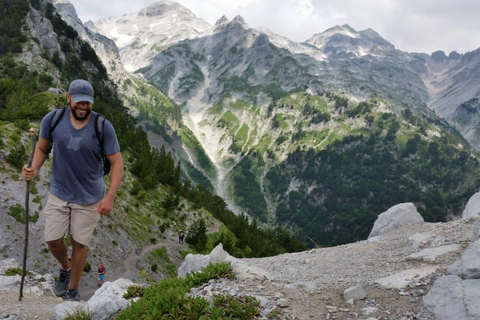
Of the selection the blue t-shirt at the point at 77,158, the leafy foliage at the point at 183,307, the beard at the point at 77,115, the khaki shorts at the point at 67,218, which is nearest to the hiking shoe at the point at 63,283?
the khaki shorts at the point at 67,218

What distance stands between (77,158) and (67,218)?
1722 millimetres

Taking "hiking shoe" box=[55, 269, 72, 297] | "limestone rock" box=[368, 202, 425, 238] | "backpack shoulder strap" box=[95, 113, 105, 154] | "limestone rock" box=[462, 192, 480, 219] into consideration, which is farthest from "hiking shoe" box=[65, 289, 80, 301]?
"limestone rock" box=[462, 192, 480, 219]

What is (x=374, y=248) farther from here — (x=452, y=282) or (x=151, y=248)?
(x=151, y=248)

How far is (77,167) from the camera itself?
7473 millimetres

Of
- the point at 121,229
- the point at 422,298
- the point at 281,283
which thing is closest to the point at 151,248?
the point at 121,229

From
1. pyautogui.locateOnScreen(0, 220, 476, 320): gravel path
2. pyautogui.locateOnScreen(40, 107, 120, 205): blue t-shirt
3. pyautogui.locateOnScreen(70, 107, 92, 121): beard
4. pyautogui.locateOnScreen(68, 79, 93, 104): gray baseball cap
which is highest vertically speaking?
pyautogui.locateOnScreen(68, 79, 93, 104): gray baseball cap

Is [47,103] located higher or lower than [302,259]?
higher

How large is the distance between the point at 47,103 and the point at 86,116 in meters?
57.4

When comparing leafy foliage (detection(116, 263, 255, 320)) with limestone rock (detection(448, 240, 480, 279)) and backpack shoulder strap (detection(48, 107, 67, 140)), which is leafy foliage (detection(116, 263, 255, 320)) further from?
limestone rock (detection(448, 240, 480, 279))

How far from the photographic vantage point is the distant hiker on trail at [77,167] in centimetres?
734

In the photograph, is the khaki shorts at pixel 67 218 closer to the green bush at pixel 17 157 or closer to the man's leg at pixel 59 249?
the man's leg at pixel 59 249

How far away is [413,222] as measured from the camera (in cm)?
1941

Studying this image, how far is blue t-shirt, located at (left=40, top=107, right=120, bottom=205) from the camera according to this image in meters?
7.34

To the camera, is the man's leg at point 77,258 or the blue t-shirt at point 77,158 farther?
the man's leg at point 77,258
